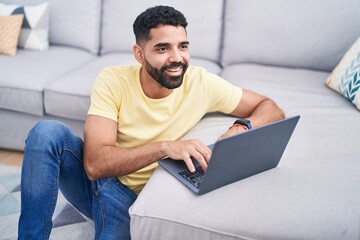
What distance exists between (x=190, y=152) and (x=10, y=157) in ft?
4.36

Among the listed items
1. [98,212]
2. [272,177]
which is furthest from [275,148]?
[98,212]

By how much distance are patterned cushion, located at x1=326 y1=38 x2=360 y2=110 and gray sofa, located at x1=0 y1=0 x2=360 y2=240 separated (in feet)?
0.12

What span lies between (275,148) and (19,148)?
146 cm

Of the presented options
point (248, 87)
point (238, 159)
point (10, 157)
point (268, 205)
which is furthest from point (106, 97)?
point (10, 157)

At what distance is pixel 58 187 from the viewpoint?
3.64ft

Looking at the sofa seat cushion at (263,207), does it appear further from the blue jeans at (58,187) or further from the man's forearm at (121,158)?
the blue jeans at (58,187)

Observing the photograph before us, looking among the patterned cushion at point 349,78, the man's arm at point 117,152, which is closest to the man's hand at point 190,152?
the man's arm at point 117,152

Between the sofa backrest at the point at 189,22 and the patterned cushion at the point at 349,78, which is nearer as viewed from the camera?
the patterned cushion at the point at 349,78

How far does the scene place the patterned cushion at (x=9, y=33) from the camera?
80.8 inches

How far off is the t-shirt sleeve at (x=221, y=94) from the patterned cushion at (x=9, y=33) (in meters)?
1.30

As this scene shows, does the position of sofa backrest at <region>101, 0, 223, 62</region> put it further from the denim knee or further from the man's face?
the denim knee

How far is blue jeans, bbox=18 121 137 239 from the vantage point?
1.06m

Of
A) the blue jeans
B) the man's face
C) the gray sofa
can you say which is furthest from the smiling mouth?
the blue jeans

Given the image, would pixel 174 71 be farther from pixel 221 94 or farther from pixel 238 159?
pixel 238 159
